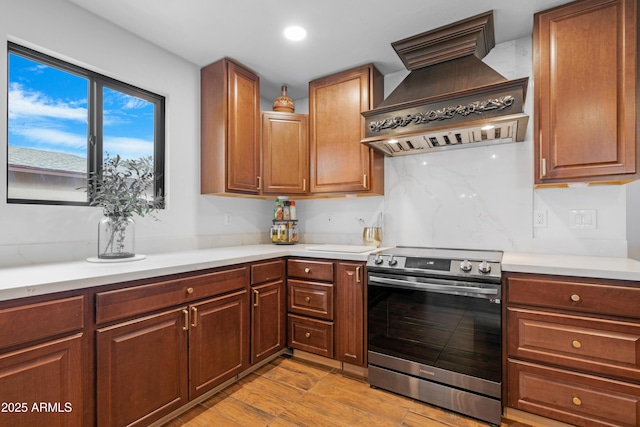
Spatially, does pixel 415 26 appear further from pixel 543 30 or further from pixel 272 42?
pixel 272 42

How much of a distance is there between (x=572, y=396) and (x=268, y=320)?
186 cm

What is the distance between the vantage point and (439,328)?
196 centimetres

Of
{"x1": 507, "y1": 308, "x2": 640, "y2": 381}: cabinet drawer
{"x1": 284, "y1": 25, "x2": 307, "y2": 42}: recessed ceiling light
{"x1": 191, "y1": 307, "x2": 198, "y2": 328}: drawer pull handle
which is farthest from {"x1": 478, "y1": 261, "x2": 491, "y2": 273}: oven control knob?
{"x1": 284, "y1": 25, "x2": 307, "y2": 42}: recessed ceiling light

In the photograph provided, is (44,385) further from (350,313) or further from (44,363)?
(350,313)

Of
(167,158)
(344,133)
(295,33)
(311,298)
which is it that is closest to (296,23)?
(295,33)

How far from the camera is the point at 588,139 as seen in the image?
1.85 meters

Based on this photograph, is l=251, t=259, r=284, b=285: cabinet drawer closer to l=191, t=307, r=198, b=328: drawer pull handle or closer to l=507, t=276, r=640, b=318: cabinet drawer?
l=191, t=307, r=198, b=328: drawer pull handle

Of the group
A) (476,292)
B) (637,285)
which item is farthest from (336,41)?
(637,285)

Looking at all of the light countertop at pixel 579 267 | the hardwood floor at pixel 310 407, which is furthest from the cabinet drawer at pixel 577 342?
the hardwood floor at pixel 310 407

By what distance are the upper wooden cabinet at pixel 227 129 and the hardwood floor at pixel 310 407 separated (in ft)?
4.87

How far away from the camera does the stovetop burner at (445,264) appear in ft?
5.99

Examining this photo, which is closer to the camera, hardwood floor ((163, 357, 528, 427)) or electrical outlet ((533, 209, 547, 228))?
hardwood floor ((163, 357, 528, 427))

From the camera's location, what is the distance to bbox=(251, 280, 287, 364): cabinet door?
7.50ft

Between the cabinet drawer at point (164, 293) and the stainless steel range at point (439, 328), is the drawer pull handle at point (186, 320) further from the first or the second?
the stainless steel range at point (439, 328)
